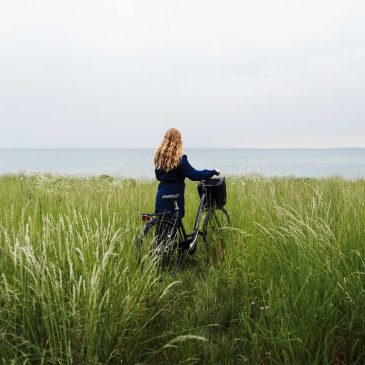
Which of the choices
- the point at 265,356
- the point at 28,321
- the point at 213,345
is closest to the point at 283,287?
the point at 265,356

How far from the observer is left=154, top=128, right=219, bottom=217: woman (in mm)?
5098

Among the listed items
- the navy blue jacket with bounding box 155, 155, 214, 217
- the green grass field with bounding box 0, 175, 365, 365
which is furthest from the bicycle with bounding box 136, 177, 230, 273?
the green grass field with bounding box 0, 175, 365, 365

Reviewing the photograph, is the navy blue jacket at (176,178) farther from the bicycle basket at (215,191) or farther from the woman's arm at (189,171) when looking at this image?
the bicycle basket at (215,191)

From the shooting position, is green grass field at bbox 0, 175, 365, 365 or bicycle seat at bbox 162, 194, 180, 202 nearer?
green grass field at bbox 0, 175, 365, 365

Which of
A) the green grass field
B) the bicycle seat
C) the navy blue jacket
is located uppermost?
the navy blue jacket

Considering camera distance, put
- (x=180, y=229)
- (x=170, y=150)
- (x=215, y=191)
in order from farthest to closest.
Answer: (x=215, y=191) < (x=180, y=229) < (x=170, y=150)

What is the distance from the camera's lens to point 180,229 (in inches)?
210

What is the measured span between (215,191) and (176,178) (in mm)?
692

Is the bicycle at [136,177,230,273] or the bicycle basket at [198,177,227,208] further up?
the bicycle basket at [198,177,227,208]

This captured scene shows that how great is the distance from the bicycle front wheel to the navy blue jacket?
0.50m

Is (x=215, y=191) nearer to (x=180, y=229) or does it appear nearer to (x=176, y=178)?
(x=176, y=178)

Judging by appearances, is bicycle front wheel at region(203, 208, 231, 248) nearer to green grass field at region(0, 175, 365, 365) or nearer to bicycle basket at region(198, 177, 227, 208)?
bicycle basket at region(198, 177, 227, 208)

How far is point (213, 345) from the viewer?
9.68 ft

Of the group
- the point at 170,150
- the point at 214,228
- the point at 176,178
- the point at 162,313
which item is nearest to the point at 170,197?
the point at 176,178
